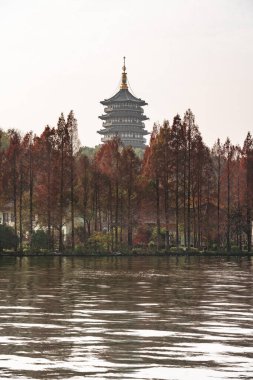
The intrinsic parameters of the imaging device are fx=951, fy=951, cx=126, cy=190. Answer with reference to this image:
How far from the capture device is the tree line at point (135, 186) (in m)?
79.5

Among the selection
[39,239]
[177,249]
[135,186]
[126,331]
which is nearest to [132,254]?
[177,249]

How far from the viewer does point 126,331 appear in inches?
739

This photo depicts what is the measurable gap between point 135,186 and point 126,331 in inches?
2509

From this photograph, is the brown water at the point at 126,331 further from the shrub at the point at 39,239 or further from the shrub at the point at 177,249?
the shrub at the point at 177,249

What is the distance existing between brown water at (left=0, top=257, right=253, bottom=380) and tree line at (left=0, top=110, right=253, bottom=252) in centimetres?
4472

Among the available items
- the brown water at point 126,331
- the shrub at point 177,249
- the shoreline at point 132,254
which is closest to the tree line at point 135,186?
the shrub at point 177,249

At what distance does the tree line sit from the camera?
261ft

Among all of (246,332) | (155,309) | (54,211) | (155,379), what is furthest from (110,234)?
(155,379)

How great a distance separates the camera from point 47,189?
79188 mm

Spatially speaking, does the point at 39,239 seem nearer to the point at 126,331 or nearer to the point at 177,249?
the point at 177,249

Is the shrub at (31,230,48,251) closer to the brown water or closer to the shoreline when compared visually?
the shoreline

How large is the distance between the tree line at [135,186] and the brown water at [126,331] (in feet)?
147

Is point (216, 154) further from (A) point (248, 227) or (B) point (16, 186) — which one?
(B) point (16, 186)

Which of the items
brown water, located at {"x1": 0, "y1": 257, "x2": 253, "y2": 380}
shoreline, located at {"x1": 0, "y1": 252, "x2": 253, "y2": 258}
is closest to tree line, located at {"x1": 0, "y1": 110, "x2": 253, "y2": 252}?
shoreline, located at {"x1": 0, "y1": 252, "x2": 253, "y2": 258}
